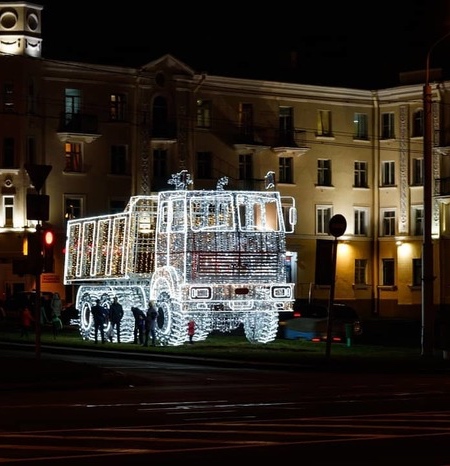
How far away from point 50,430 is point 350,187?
210ft

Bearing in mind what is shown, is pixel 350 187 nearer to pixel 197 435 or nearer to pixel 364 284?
pixel 364 284

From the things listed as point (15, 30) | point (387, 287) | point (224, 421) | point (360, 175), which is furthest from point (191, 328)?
point (360, 175)

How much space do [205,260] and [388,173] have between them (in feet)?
130

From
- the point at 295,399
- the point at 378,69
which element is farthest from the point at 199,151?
the point at 295,399

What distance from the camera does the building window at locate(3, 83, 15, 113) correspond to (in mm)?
70000

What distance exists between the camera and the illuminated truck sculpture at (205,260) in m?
42.9

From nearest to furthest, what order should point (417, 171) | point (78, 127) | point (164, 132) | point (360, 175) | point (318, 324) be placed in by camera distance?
point (318, 324), point (78, 127), point (164, 132), point (417, 171), point (360, 175)

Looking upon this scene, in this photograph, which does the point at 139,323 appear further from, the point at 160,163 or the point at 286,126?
the point at 286,126

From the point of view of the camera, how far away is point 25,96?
7019cm

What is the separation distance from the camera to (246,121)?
254ft

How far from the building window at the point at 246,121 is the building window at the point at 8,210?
14.6m

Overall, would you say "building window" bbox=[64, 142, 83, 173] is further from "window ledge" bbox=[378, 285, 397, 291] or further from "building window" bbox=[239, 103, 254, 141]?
"window ledge" bbox=[378, 285, 397, 291]

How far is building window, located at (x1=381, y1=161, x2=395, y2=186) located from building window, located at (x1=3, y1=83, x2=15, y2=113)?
2351cm

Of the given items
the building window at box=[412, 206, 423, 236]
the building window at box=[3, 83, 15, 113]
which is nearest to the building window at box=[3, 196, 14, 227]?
the building window at box=[3, 83, 15, 113]
